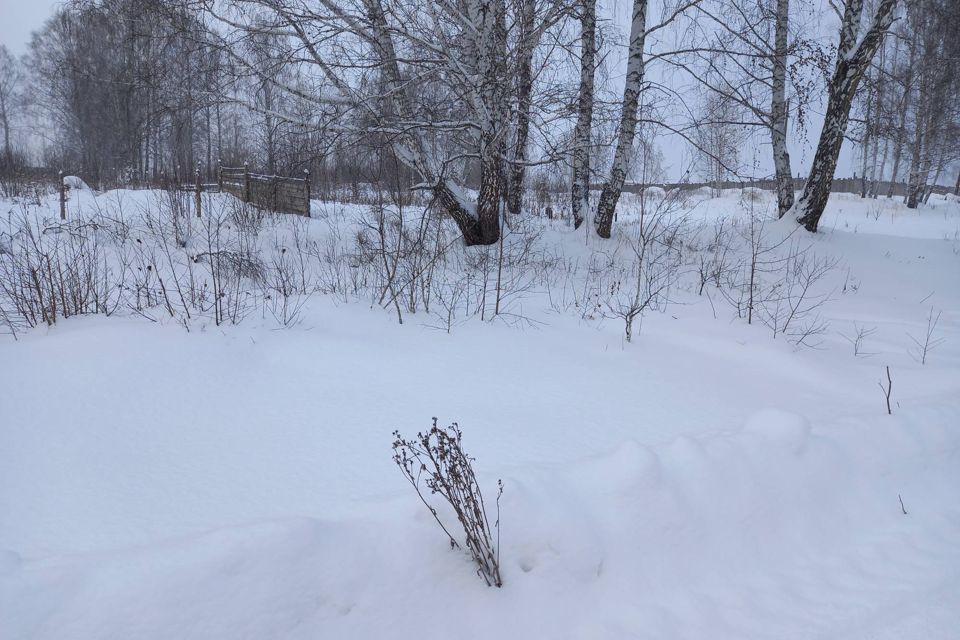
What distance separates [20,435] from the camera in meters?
2.47

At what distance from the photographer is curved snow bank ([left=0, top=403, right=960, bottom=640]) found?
1.53m

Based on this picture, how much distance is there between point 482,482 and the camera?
2213mm

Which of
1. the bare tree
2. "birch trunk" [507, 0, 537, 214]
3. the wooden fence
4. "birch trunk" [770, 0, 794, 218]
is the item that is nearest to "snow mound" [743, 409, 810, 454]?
"birch trunk" [507, 0, 537, 214]

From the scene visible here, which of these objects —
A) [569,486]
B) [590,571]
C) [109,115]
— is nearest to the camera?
[590,571]

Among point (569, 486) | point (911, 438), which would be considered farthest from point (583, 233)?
point (569, 486)

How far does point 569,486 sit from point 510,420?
2.40 ft

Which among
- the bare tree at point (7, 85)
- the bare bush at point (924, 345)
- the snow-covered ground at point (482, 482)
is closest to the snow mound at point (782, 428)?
the snow-covered ground at point (482, 482)

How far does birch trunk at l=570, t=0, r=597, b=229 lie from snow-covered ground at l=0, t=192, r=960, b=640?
438cm

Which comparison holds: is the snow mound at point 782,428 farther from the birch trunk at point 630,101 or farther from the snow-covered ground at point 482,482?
the birch trunk at point 630,101

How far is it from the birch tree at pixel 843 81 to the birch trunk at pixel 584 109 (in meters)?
3.53

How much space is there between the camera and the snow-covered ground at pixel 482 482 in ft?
5.36

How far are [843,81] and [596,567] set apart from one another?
870 cm

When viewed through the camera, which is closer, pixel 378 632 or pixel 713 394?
pixel 378 632

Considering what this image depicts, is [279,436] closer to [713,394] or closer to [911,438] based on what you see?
[713,394]
